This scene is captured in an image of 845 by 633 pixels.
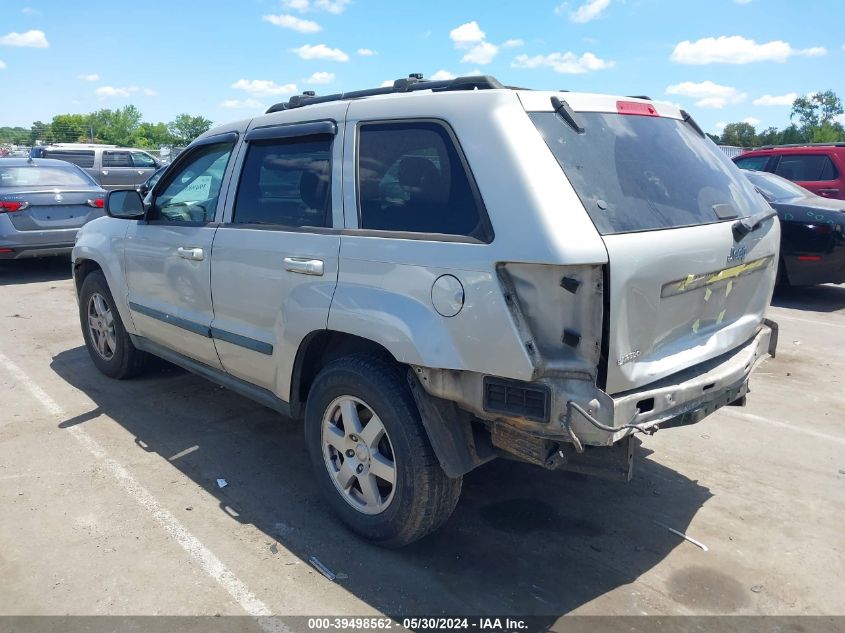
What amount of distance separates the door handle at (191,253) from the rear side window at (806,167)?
35.4 feet

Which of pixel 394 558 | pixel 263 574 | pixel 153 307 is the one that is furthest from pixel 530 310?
pixel 153 307

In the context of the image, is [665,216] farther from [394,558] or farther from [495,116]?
[394,558]

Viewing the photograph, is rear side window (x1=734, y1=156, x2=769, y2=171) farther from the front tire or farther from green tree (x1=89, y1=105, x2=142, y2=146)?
green tree (x1=89, y1=105, x2=142, y2=146)

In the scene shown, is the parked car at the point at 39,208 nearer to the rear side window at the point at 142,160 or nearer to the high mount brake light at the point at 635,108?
the rear side window at the point at 142,160

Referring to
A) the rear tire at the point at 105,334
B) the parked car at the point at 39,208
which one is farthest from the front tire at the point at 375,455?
the parked car at the point at 39,208

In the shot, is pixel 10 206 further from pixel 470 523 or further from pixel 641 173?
pixel 641 173

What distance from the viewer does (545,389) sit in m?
2.61

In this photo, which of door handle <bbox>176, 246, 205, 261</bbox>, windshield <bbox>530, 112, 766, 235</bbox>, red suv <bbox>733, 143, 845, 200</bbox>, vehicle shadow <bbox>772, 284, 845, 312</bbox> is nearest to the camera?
windshield <bbox>530, 112, 766, 235</bbox>

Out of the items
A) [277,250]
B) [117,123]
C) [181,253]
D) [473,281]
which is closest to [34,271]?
[181,253]

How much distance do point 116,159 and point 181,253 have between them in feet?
53.8

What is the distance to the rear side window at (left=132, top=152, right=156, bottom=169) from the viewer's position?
1899cm

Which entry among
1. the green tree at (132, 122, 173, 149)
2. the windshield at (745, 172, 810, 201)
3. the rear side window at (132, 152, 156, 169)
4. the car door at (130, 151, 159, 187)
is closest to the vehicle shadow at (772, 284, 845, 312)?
the windshield at (745, 172, 810, 201)

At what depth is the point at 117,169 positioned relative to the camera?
18.5 meters

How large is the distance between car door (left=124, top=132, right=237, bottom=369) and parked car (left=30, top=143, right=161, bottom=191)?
1453 cm
